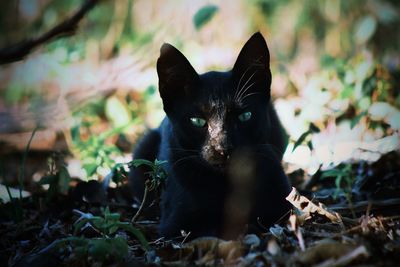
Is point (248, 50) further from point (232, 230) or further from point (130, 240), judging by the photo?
point (130, 240)

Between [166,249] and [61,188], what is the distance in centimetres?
121

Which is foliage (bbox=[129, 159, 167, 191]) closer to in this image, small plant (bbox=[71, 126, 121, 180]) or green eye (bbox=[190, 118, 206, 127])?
green eye (bbox=[190, 118, 206, 127])

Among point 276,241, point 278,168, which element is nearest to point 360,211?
point 278,168

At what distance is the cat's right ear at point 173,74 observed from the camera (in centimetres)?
282

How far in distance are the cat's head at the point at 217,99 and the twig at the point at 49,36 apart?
1135mm

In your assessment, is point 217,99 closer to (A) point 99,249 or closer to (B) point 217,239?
(B) point 217,239

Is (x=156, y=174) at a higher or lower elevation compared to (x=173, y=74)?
lower

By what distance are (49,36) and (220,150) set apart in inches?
44.5

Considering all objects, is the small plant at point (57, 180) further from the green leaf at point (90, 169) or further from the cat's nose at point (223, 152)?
the cat's nose at point (223, 152)

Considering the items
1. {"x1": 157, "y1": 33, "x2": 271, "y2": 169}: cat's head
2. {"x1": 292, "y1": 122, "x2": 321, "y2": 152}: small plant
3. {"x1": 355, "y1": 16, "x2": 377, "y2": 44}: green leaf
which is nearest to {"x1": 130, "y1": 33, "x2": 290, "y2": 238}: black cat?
{"x1": 157, "y1": 33, "x2": 271, "y2": 169}: cat's head

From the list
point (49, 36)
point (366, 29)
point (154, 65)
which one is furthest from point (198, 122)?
point (154, 65)

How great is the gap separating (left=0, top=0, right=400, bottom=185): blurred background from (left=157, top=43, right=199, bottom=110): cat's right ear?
2.61ft

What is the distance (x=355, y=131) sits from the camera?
3.54 m

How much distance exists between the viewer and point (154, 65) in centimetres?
593
